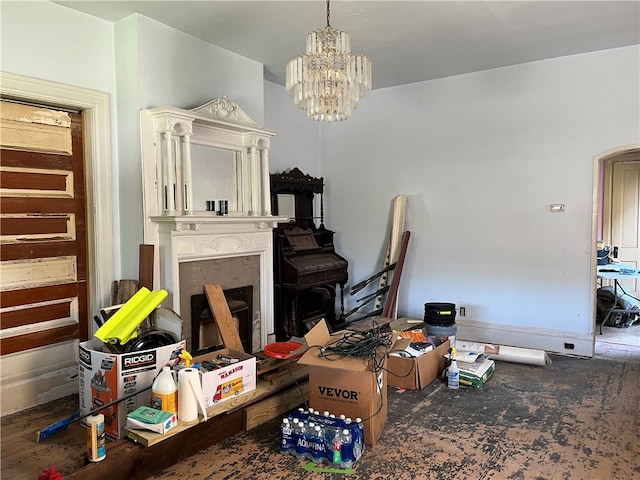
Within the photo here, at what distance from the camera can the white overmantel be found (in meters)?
3.77

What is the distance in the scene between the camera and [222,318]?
3693 millimetres

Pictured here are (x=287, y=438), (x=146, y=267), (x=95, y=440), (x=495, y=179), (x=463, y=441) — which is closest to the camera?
(x=95, y=440)

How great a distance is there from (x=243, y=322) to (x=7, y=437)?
6.63ft

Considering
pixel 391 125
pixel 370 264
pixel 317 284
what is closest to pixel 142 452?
pixel 317 284

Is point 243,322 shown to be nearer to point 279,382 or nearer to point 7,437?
point 279,382

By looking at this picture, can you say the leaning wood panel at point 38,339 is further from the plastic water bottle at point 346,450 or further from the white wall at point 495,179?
the white wall at point 495,179

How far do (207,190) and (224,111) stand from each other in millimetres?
721

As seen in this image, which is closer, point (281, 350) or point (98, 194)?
point (281, 350)

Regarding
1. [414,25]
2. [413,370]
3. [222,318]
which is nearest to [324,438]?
[413,370]

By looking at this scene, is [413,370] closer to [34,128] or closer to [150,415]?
[150,415]

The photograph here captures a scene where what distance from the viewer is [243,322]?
4.53 m

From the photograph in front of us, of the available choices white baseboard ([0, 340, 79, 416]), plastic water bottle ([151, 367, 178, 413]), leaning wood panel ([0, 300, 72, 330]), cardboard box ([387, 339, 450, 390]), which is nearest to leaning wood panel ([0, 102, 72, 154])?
leaning wood panel ([0, 300, 72, 330])

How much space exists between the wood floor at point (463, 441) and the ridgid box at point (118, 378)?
261 millimetres

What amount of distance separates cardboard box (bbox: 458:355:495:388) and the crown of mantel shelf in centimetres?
215
